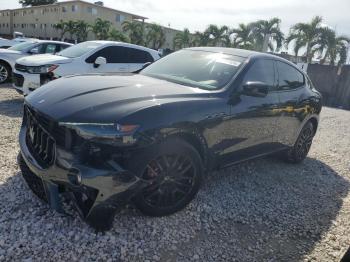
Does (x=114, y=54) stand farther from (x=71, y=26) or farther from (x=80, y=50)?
(x=71, y=26)

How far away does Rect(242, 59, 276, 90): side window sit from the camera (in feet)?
13.4

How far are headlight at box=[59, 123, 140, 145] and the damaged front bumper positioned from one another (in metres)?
0.18

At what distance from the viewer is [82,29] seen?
4131cm

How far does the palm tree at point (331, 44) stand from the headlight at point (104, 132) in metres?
25.3

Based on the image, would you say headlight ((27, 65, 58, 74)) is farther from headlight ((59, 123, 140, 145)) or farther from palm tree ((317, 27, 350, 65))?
palm tree ((317, 27, 350, 65))

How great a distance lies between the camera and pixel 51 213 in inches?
126

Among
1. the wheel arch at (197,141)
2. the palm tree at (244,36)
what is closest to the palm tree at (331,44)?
the palm tree at (244,36)

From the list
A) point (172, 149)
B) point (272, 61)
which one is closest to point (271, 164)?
point (272, 61)

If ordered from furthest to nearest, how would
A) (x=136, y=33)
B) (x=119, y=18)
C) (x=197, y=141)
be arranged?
(x=119, y=18) → (x=136, y=33) → (x=197, y=141)

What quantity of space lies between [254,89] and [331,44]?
941 inches

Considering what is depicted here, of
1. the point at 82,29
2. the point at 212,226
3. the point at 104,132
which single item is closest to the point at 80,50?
the point at 104,132

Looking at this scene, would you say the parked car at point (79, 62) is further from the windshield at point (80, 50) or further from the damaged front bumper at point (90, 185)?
the damaged front bumper at point (90, 185)

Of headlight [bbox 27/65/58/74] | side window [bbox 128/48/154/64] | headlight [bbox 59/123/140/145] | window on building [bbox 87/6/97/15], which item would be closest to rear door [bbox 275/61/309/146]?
headlight [bbox 59/123/140/145]

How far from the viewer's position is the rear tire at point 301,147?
5512 millimetres
